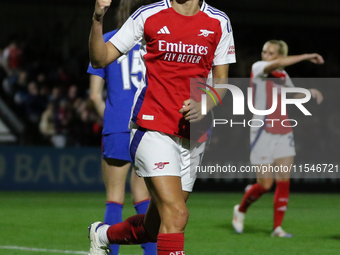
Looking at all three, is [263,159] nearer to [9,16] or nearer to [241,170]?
[241,170]

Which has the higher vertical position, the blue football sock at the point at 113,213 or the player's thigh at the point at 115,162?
the player's thigh at the point at 115,162

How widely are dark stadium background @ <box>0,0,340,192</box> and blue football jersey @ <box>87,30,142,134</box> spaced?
9246mm

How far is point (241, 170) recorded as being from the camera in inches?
530

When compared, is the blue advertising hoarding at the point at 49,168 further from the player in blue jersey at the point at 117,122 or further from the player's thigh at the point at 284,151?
the player in blue jersey at the point at 117,122

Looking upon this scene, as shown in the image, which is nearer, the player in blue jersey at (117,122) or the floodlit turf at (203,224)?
the player in blue jersey at (117,122)

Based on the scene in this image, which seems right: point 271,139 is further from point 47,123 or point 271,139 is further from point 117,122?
point 47,123

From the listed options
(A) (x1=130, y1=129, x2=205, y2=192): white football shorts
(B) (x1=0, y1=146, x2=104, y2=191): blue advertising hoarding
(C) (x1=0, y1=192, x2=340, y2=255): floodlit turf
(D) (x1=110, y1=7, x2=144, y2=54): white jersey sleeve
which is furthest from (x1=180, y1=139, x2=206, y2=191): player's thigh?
Result: (B) (x1=0, y1=146, x2=104, y2=191): blue advertising hoarding

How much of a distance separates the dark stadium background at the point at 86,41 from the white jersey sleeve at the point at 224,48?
9.90m

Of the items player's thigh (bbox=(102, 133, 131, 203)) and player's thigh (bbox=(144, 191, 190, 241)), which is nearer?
player's thigh (bbox=(144, 191, 190, 241))

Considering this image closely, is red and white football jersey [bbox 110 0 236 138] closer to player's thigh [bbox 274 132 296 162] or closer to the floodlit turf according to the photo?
the floodlit turf

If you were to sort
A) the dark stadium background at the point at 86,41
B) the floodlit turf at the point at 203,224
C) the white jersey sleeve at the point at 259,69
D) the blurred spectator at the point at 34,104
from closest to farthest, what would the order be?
the floodlit turf at the point at 203,224
the white jersey sleeve at the point at 259,69
the dark stadium background at the point at 86,41
the blurred spectator at the point at 34,104

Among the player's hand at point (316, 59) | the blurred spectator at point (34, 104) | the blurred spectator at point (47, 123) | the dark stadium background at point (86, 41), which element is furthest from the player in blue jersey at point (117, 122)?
the blurred spectator at point (34, 104)

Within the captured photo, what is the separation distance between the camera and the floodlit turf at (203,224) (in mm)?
6094

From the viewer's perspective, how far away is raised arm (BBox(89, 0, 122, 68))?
3.46 metres
